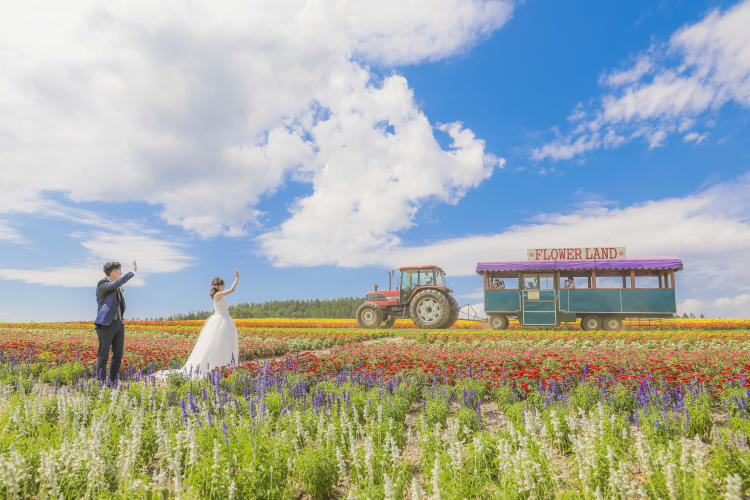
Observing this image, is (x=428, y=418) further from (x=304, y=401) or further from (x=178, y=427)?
(x=178, y=427)

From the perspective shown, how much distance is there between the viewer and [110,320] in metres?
8.35

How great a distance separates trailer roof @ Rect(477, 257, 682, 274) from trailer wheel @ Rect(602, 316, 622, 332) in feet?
7.43

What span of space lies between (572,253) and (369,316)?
10.4 metres

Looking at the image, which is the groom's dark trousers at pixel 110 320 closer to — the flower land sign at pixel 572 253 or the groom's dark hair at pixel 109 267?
the groom's dark hair at pixel 109 267

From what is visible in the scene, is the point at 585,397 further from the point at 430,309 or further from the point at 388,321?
the point at 388,321

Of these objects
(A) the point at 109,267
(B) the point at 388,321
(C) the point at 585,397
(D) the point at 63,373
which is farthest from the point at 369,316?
(C) the point at 585,397

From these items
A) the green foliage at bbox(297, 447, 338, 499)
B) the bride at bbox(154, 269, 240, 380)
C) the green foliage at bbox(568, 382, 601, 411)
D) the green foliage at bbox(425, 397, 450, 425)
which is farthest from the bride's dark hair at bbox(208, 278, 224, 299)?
the green foliage at bbox(568, 382, 601, 411)

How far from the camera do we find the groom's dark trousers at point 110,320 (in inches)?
328

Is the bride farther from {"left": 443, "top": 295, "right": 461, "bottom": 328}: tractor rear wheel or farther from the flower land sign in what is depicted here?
the flower land sign

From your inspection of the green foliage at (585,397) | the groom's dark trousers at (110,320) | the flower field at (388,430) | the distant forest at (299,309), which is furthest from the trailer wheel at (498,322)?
the distant forest at (299,309)

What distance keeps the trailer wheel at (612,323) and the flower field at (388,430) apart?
24.4ft

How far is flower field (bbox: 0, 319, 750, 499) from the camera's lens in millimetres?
3385

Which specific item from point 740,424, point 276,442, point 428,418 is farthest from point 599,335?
point 276,442

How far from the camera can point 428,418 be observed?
5406 millimetres
